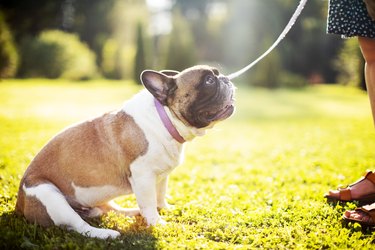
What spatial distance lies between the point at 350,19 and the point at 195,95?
5.56 feet

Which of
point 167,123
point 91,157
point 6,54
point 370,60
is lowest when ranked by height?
point 6,54

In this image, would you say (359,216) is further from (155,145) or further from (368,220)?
(155,145)

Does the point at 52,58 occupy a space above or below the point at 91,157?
below

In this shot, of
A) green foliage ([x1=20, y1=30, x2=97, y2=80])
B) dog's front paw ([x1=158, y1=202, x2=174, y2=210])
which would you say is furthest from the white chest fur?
green foliage ([x1=20, y1=30, x2=97, y2=80])

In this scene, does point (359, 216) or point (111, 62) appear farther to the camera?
point (111, 62)

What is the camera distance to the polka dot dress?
3621mm

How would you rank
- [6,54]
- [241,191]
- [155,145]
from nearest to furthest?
[155,145] → [241,191] → [6,54]

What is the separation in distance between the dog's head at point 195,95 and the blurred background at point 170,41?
1821 centimetres

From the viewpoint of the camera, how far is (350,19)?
3676mm

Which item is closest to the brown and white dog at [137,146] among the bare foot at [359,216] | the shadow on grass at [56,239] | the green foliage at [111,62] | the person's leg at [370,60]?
the shadow on grass at [56,239]

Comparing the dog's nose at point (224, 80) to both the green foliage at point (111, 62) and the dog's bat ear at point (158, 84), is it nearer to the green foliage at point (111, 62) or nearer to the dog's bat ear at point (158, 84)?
the dog's bat ear at point (158, 84)

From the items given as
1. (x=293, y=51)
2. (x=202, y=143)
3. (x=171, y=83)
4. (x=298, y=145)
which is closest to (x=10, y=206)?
(x=171, y=83)

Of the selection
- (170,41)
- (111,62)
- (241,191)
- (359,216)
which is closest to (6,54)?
(170,41)

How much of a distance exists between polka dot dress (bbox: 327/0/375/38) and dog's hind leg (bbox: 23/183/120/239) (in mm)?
2929
